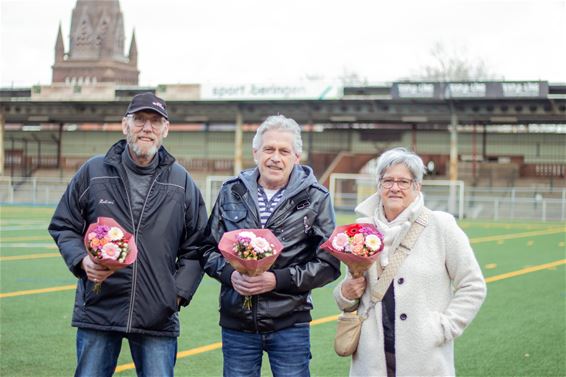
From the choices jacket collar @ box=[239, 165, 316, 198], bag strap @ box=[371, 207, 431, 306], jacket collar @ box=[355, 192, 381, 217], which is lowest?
bag strap @ box=[371, 207, 431, 306]

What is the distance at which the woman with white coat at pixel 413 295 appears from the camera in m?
3.87

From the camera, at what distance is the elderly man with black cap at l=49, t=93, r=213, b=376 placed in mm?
4191

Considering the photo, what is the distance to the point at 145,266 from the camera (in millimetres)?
4227

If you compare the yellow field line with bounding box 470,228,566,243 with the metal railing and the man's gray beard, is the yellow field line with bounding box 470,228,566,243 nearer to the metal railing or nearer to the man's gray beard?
the metal railing

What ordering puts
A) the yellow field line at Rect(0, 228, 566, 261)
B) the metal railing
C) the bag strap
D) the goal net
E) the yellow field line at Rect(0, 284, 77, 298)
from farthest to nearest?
1. the goal net
2. the metal railing
3. the yellow field line at Rect(0, 228, 566, 261)
4. the yellow field line at Rect(0, 284, 77, 298)
5. the bag strap

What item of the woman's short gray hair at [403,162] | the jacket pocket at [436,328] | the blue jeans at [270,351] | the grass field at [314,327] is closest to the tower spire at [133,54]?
the grass field at [314,327]

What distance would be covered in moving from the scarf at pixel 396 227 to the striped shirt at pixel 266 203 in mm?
534

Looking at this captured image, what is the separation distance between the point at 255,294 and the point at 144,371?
28.4 inches

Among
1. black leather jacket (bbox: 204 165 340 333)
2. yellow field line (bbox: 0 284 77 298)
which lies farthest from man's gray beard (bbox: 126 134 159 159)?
yellow field line (bbox: 0 284 77 298)

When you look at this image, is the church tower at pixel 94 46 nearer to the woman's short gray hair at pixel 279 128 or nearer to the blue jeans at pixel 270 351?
the woman's short gray hair at pixel 279 128

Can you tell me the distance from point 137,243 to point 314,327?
16.1 feet

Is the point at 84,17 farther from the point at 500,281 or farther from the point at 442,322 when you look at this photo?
the point at 442,322

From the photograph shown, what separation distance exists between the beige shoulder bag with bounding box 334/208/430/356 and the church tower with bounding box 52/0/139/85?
106 m

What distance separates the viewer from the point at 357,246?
3.79 metres
